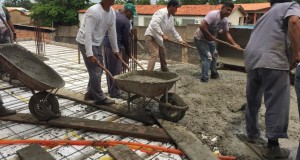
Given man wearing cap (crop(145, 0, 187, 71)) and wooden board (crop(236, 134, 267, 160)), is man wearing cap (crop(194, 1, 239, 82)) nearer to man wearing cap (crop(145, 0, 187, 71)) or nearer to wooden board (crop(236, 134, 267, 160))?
man wearing cap (crop(145, 0, 187, 71))

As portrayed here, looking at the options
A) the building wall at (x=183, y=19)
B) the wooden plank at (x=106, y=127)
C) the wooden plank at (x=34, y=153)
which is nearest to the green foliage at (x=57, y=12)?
the building wall at (x=183, y=19)

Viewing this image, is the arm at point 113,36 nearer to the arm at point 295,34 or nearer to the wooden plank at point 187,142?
the wooden plank at point 187,142

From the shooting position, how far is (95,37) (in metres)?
3.84

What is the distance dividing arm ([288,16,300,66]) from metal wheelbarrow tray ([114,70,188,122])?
141 centimetres

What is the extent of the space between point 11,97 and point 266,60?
4.13 m

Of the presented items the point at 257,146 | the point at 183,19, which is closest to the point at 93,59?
the point at 257,146

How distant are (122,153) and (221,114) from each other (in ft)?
6.38

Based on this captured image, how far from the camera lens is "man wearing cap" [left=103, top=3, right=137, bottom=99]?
4.44m

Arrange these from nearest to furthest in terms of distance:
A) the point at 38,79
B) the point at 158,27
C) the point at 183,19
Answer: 1. the point at 38,79
2. the point at 158,27
3. the point at 183,19

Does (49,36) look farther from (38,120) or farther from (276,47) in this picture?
(276,47)

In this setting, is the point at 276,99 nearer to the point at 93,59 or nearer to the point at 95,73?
the point at 93,59

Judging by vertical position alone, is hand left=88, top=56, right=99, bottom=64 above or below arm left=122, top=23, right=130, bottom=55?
below

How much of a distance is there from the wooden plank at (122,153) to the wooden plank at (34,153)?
61cm

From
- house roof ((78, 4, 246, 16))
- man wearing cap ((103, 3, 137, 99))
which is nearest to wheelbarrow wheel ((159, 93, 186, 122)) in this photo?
man wearing cap ((103, 3, 137, 99))
